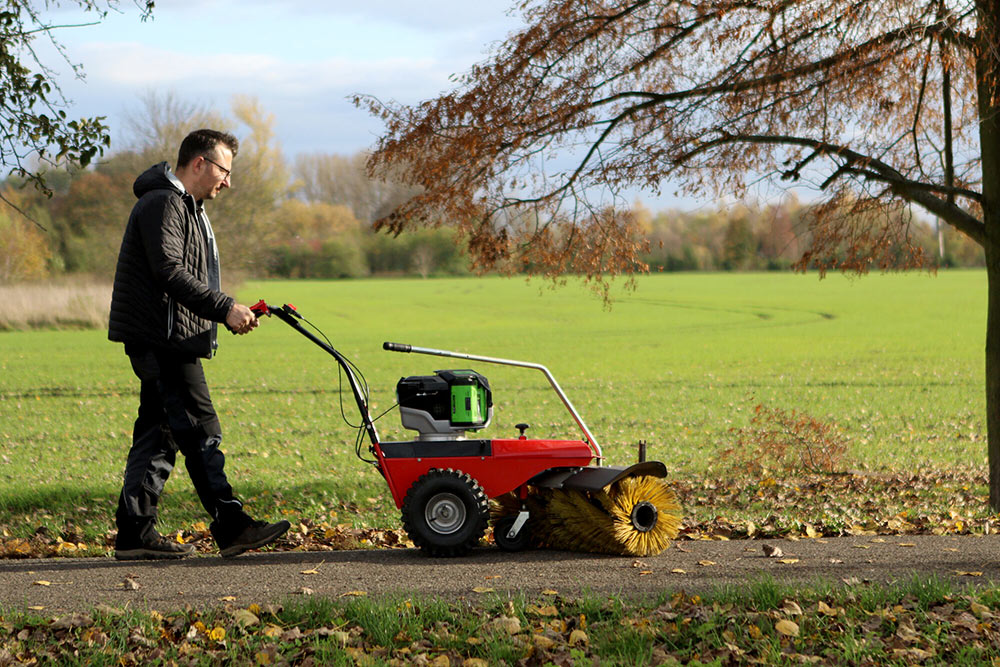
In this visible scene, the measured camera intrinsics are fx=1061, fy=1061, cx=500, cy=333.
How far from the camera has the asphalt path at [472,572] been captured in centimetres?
534

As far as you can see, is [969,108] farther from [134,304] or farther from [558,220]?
[134,304]

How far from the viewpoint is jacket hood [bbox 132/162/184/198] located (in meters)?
6.11

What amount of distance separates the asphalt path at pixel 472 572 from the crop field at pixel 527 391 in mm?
2547

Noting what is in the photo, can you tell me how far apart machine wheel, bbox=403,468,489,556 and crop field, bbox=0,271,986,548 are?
103 inches

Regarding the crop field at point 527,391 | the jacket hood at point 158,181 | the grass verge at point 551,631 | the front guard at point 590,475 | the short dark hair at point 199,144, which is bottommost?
the crop field at point 527,391

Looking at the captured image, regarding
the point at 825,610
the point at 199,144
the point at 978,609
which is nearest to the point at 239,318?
the point at 199,144

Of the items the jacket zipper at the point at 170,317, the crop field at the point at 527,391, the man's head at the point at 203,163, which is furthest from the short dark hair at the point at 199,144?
the crop field at the point at 527,391

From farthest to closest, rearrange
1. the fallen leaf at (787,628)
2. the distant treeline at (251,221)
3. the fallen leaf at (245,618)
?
the distant treeline at (251,221)
the fallen leaf at (245,618)
the fallen leaf at (787,628)

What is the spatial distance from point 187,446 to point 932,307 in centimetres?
5919

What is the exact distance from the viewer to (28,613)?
16.6 feet

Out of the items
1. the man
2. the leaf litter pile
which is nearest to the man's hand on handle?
the man

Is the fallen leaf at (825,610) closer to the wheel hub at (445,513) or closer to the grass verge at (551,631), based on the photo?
the grass verge at (551,631)

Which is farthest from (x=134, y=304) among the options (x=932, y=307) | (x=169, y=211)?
(x=932, y=307)

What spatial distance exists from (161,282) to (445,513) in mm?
2079
